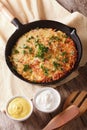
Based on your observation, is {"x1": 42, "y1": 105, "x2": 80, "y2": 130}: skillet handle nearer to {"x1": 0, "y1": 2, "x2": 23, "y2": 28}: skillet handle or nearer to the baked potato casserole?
the baked potato casserole

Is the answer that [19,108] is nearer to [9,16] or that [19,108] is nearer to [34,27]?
[34,27]

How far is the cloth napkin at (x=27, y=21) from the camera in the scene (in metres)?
1.59

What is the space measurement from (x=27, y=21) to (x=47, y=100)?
68 centimetres

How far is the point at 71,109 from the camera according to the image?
1392 mm

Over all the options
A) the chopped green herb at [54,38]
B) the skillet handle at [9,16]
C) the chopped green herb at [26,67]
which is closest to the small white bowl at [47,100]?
the chopped green herb at [26,67]

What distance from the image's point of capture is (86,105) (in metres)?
1.42

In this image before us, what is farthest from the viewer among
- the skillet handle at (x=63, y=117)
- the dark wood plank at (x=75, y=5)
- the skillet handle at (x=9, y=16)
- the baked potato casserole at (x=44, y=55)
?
the dark wood plank at (x=75, y=5)

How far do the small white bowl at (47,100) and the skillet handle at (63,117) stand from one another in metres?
0.05

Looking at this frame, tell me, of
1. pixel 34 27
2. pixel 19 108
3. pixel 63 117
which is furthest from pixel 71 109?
pixel 34 27

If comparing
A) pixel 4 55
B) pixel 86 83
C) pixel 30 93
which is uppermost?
pixel 4 55

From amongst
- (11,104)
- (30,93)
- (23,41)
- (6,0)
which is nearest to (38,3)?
(6,0)

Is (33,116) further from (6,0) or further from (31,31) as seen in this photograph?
(6,0)

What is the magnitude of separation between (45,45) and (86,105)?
1.40 feet

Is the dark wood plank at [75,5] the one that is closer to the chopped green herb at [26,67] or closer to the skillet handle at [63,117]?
the chopped green herb at [26,67]
